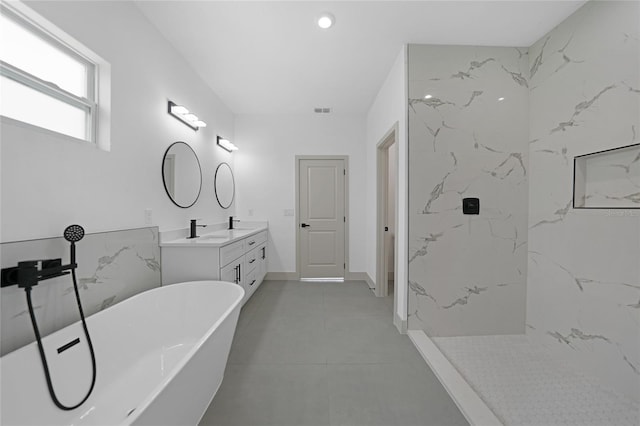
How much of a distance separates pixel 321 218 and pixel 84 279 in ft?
9.88

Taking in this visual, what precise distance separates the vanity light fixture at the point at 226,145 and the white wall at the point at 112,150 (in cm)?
70

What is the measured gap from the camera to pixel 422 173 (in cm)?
227

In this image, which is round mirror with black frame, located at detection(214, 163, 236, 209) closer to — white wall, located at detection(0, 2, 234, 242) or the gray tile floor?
white wall, located at detection(0, 2, 234, 242)

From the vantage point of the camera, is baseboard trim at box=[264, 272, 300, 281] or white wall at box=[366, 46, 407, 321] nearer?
white wall at box=[366, 46, 407, 321]

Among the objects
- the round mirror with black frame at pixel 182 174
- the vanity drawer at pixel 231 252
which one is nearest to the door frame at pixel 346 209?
the vanity drawer at pixel 231 252

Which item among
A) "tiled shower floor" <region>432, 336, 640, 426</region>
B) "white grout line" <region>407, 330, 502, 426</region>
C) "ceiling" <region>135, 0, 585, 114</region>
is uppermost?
"ceiling" <region>135, 0, 585, 114</region>

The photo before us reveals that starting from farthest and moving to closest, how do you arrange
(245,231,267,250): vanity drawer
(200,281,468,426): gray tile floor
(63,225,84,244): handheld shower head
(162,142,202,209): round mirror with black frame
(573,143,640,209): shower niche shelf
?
(245,231,267,250): vanity drawer
(162,142,202,209): round mirror with black frame
(573,143,640,209): shower niche shelf
(200,281,468,426): gray tile floor
(63,225,84,244): handheld shower head

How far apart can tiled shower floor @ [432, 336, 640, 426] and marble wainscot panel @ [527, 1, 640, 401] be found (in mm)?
133

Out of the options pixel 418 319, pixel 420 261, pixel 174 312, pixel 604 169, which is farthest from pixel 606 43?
pixel 174 312

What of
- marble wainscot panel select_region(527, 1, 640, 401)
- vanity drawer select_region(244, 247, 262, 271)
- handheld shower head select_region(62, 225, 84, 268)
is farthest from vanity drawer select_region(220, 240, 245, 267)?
marble wainscot panel select_region(527, 1, 640, 401)

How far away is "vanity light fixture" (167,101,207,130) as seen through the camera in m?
2.37

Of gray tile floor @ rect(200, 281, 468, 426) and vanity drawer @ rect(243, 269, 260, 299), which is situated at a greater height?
vanity drawer @ rect(243, 269, 260, 299)

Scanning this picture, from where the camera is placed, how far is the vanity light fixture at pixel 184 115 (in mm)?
2365

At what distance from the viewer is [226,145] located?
3.62m
